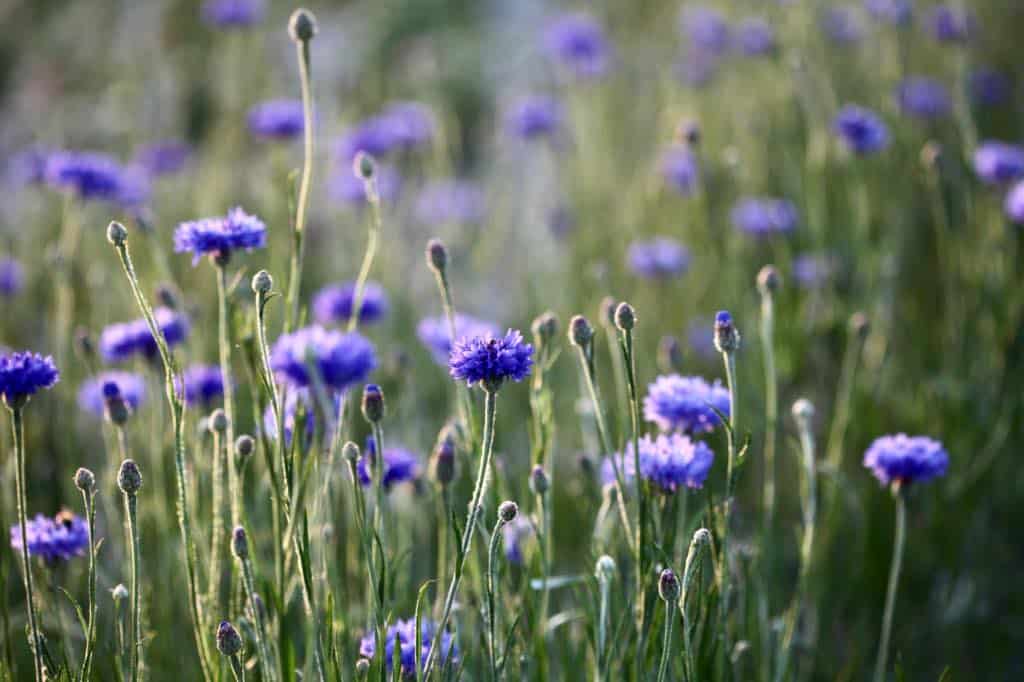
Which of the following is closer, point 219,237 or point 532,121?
point 219,237

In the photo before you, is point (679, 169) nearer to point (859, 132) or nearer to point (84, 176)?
point (859, 132)

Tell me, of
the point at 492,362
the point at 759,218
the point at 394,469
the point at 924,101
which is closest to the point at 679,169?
the point at 759,218

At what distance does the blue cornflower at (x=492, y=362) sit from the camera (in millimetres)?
1217

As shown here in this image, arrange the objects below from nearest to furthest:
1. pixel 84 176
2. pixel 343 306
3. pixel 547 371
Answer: pixel 547 371
pixel 343 306
pixel 84 176

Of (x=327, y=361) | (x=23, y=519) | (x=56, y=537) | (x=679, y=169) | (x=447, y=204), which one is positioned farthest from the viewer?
(x=447, y=204)

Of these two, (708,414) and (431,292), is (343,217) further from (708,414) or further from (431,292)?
(708,414)

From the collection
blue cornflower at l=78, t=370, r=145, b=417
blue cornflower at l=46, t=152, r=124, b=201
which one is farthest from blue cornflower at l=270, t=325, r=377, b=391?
blue cornflower at l=46, t=152, r=124, b=201

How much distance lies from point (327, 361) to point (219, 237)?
0.29m

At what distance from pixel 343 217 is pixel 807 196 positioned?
1.65 meters

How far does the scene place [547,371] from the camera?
1551 mm

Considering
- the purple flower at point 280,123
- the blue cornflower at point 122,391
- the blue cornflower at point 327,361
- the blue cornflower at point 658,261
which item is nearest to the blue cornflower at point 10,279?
the blue cornflower at point 122,391

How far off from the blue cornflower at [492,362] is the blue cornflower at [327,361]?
0.58ft

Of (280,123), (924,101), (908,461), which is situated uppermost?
(924,101)

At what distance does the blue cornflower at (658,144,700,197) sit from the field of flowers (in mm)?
16
